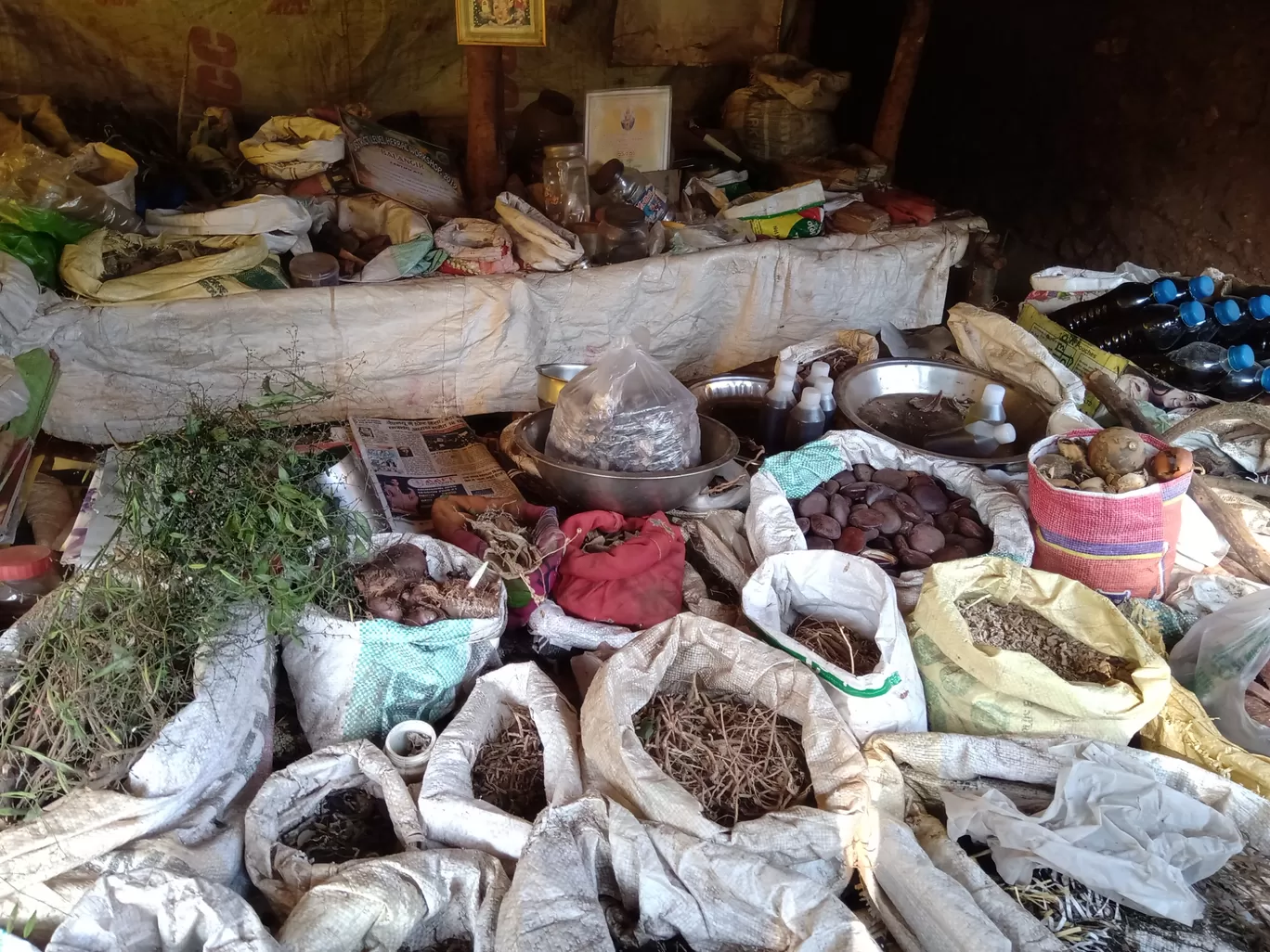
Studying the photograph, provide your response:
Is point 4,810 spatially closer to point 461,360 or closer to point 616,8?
point 461,360

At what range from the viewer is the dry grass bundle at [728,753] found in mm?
1540

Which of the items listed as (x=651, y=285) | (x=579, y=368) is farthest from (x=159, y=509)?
(x=651, y=285)

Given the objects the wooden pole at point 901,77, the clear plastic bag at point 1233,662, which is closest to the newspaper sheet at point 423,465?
the clear plastic bag at point 1233,662

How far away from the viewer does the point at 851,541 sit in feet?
6.83

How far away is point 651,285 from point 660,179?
0.72m

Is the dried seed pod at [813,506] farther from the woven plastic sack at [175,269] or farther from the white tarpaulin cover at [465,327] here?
the woven plastic sack at [175,269]

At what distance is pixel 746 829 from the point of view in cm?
138

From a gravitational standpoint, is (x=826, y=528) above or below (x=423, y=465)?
above

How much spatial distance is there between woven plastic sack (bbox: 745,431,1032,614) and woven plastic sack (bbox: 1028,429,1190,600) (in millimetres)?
65

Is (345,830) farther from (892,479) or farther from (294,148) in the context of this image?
(294,148)

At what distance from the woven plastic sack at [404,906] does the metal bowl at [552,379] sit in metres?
1.43

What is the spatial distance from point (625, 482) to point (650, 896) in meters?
0.95

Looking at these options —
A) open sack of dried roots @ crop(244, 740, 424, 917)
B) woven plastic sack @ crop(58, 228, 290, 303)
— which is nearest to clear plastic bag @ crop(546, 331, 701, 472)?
open sack of dried roots @ crop(244, 740, 424, 917)

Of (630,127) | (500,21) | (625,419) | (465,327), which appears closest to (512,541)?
(625,419)
